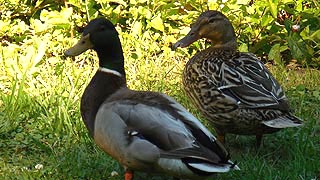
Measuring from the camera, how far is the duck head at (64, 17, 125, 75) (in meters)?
4.36

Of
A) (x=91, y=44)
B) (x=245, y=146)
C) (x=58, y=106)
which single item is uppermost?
Result: (x=91, y=44)

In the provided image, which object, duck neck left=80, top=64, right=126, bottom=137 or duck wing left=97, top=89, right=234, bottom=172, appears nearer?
duck wing left=97, top=89, right=234, bottom=172

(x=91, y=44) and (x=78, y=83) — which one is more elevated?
(x=91, y=44)

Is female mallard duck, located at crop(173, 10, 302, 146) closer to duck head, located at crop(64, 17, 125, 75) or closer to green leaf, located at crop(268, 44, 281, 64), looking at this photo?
duck head, located at crop(64, 17, 125, 75)

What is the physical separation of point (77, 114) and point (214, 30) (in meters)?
1.20

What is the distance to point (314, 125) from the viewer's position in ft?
17.1

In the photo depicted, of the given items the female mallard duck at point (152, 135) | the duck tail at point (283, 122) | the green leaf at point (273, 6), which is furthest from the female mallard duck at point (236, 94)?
the green leaf at point (273, 6)

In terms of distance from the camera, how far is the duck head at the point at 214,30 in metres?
5.22

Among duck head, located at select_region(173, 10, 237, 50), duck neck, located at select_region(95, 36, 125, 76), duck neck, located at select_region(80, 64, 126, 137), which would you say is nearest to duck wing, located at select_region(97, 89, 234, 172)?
duck neck, located at select_region(80, 64, 126, 137)

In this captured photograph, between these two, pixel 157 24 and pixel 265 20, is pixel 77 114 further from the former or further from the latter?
pixel 265 20

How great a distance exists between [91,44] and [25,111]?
1152 mm

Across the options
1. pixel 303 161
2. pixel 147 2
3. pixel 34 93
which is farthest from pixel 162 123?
pixel 147 2

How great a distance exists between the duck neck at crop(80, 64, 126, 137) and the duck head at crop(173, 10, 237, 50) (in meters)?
1.01

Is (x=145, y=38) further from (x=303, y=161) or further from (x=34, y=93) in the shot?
(x=303, y=161)
